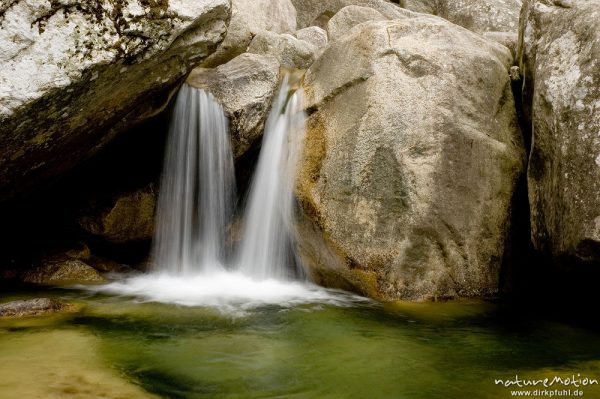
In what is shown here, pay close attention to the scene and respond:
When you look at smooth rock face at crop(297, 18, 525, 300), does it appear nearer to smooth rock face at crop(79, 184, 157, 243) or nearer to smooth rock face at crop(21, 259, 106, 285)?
smooth rock face at crop(79, 184, 157, 243)

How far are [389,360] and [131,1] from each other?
451cm

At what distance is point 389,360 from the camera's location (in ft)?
15.1

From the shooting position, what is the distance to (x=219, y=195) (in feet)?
27.7

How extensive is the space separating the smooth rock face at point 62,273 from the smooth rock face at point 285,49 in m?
5.29

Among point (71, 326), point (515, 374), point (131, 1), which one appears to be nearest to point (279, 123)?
point (131, 1)

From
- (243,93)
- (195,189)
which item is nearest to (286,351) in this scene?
(195,189)

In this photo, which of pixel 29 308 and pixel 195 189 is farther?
pixel 195 189

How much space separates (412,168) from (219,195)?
3.26 metres

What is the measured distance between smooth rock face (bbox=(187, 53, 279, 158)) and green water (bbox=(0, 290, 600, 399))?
3040mm

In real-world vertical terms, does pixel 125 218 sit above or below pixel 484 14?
below

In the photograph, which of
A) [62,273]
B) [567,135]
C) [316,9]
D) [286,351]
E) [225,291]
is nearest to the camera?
[286,351]

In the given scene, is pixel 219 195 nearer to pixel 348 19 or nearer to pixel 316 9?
pixel 348 19

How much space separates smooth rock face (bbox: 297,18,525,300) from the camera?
A: 6.70m

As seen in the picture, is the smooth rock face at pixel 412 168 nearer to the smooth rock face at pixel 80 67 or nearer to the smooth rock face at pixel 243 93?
the smooth rock face at pixel 243 93
